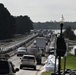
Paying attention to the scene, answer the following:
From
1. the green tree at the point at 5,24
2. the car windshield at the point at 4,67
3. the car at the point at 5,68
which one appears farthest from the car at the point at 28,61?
the green tree at the point at 5,24

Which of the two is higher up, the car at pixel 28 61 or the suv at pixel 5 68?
the suv at pixel 5 68

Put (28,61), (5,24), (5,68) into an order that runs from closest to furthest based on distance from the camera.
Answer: (5,68)
(28,61)
(5,24)

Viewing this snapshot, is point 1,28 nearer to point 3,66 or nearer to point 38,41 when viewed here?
point 38,41

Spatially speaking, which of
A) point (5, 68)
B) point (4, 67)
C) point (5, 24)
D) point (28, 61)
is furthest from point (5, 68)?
point (5, 24)

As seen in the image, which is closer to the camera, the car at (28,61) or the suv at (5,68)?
the suv at (5,68)

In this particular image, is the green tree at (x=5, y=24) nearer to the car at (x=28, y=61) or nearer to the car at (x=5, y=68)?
the car at (x=28, y=61)

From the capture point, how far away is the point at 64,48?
26766 mm

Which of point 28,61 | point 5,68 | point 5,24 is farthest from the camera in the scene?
point 5,24

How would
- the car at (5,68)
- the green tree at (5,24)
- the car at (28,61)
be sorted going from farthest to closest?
the green tree at (5,24), the car at (28,61), the car at (5,68)

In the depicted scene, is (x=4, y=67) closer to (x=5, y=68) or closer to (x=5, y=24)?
(x=5, y=68)

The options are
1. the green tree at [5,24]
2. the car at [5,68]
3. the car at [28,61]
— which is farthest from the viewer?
the green tree at [5,24]

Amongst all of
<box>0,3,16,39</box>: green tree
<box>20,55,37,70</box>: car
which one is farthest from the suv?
<box>0,3,16,39</box>: green tree

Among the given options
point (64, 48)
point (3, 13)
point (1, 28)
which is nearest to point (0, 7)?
point (3, 13)

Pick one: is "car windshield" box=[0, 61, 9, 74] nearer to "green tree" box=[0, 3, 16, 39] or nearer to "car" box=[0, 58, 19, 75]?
"car" box=[0, 58, 19, 75]
